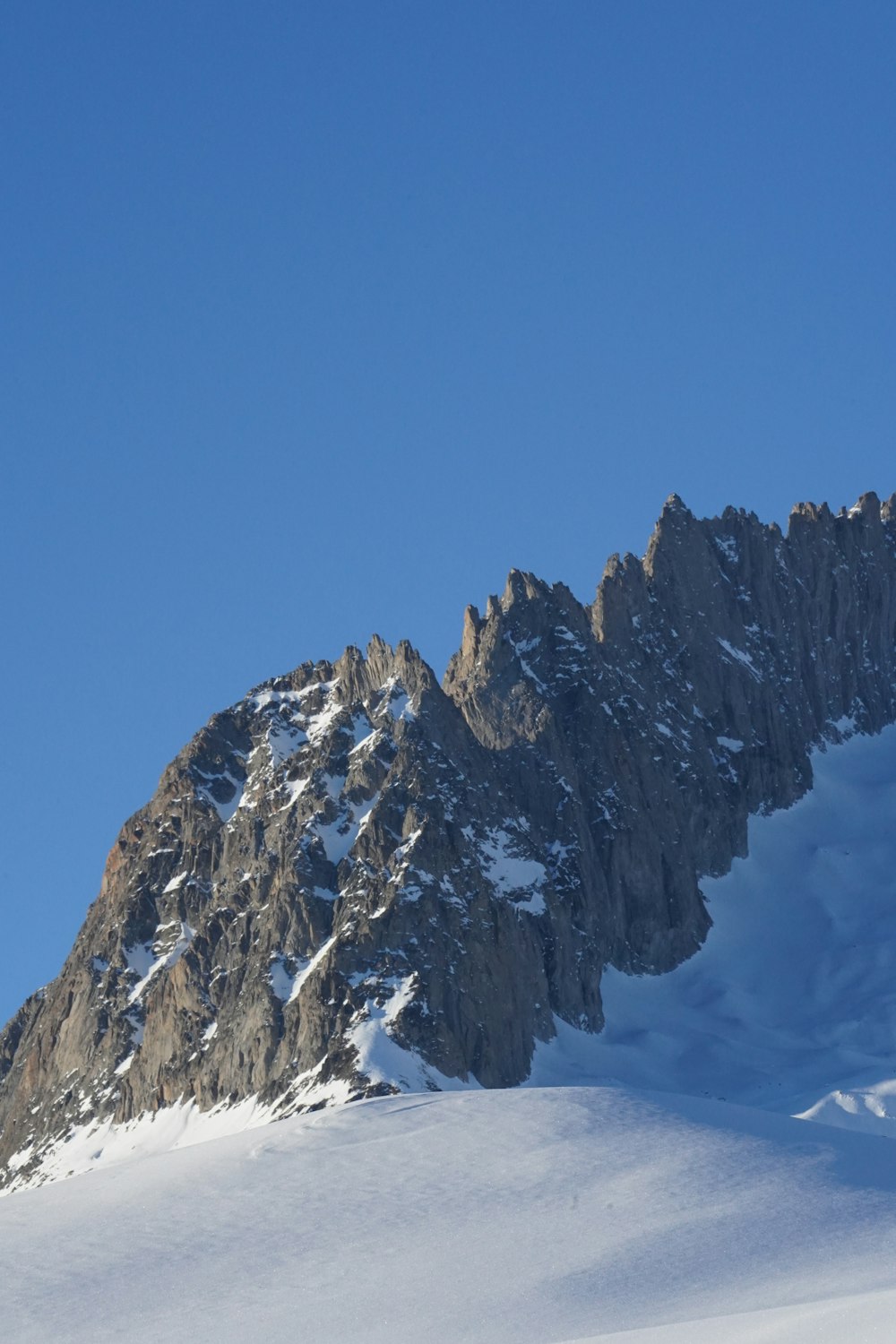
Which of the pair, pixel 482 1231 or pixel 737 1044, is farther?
pixel 737 1044

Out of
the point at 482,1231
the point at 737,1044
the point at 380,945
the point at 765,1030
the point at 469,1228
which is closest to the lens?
the point at 482,1231

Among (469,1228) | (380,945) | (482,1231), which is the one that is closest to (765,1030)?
(380,945)

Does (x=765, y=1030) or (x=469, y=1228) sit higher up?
(x=765, y=1030)

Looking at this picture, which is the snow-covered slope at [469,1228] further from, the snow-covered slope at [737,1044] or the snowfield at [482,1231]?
the snow-covered slope at [737,1044]

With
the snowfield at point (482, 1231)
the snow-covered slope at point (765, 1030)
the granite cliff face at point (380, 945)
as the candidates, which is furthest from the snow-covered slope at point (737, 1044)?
the snowfield at point (482, 1231)

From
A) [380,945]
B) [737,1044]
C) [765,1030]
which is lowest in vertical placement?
[737,1044]

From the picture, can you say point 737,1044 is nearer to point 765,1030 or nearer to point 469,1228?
point 765,1030

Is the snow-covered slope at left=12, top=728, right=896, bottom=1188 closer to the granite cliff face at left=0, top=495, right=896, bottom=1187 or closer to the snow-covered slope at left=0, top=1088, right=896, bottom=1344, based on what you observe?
the granite cliff face at left=0, top=495, right=896, bottom=1187

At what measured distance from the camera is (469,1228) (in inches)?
4326

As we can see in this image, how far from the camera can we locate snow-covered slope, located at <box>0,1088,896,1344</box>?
323 ft

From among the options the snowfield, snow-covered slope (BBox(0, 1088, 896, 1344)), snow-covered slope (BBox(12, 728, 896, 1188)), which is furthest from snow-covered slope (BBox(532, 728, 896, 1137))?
snow-covered slope (BBox(0, 1088, 896, 1344))

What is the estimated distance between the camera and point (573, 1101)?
129250mm

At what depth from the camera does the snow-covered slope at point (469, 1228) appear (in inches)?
3878

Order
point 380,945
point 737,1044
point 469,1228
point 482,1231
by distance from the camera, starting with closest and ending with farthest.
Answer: point 482,1231
point 469,1228
point 380,945
point 737,1044
